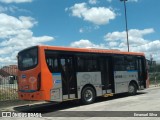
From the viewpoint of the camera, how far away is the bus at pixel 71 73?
14.7 m

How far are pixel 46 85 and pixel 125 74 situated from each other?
6.58 metres

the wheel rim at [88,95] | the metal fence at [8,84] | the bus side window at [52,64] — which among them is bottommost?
the wheel rim at [88,95]

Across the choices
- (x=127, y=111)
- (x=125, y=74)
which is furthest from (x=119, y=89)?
(x=127, y=111)

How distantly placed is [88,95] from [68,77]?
176 centimetres

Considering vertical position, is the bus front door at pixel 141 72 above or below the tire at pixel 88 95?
above

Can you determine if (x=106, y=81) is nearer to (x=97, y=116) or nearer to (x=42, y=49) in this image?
(x=42, y=49)

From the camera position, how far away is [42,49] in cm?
1468

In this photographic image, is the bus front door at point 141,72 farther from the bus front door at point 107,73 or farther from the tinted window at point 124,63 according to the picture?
the bus front door at point 107,73

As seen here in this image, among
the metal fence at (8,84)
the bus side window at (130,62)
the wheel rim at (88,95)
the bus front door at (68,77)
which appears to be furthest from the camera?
the bus side window at (130,62)

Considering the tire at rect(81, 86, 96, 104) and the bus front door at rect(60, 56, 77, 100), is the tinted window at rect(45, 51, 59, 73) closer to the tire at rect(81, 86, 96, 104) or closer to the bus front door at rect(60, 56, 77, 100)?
the bus front door at rect(60, 56, 77, 100)

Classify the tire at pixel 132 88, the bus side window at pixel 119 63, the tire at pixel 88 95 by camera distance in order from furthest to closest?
the tire at pixel 132 88
the bus side window at pixel 119 63
the tire at pixel 88 95

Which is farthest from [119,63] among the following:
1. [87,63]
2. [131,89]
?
[87,63]

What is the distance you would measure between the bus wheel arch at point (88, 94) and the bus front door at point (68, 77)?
0.62m

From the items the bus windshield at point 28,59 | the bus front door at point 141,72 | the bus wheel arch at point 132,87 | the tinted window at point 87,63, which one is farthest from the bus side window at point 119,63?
the bus windshield at point 28,59
